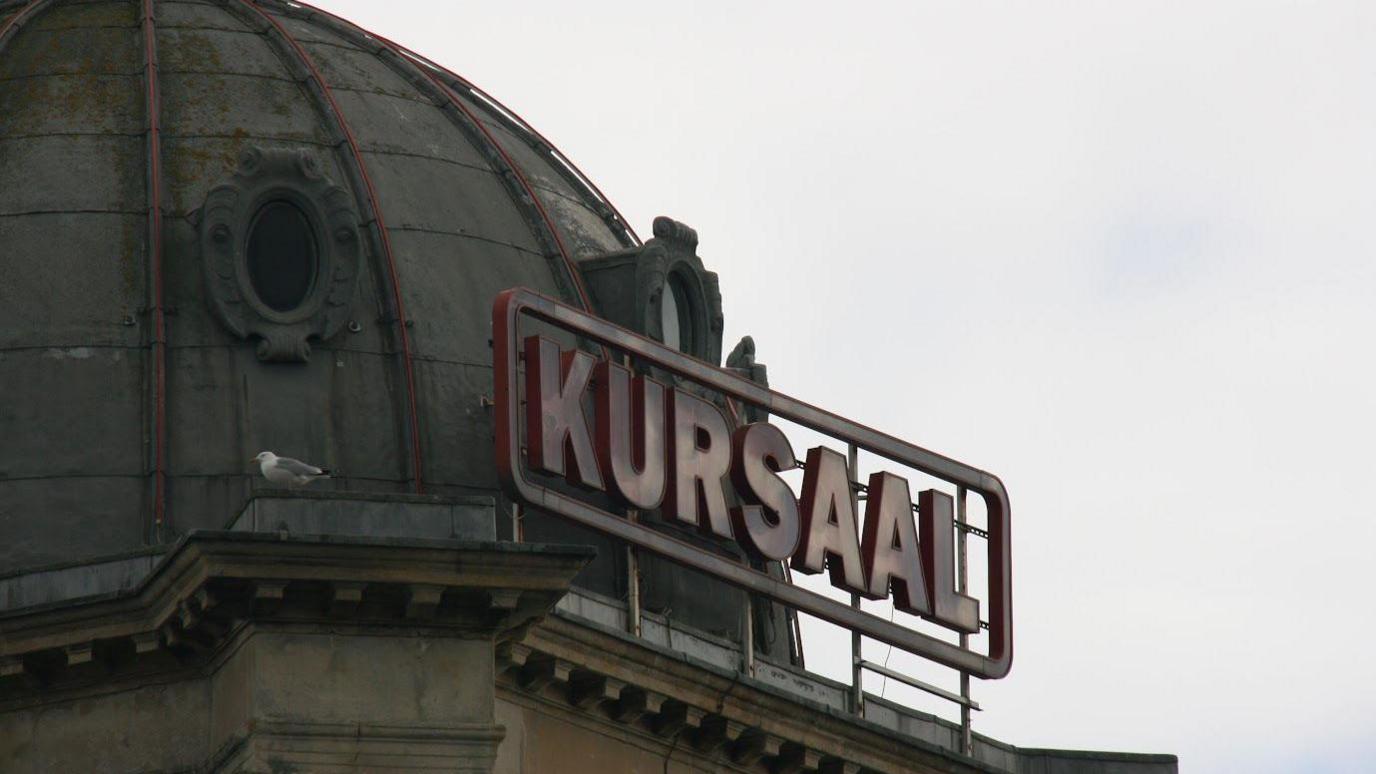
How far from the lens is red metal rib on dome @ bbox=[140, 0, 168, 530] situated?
232 feet

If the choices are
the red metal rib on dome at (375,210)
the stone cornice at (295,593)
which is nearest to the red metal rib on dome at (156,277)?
the red metal rib on dome at (375,210)

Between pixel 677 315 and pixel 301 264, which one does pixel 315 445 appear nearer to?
pixel 301 264

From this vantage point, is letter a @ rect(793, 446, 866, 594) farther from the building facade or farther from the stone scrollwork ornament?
the stone scrollwork ornament

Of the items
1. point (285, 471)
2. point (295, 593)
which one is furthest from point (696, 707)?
point (295, 593)

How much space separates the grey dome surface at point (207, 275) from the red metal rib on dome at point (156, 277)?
0.19 feet

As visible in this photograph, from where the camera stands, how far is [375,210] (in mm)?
75938

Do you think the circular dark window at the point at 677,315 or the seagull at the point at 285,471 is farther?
the circular dark window at the point at 677,315

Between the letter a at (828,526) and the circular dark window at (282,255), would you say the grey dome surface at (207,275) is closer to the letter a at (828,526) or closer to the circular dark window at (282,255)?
the circular dark window at (282,255)

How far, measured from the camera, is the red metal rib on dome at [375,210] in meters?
72.9

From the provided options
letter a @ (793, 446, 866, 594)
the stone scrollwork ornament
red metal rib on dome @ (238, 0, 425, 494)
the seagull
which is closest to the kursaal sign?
letter a @ (793, 446, 866, 594)

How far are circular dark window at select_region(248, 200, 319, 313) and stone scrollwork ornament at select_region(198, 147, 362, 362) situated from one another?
6 centimetres

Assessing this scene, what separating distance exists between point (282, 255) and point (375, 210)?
133 inches

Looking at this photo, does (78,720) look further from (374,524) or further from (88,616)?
(374,524)

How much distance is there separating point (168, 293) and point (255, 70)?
748 centimetres
